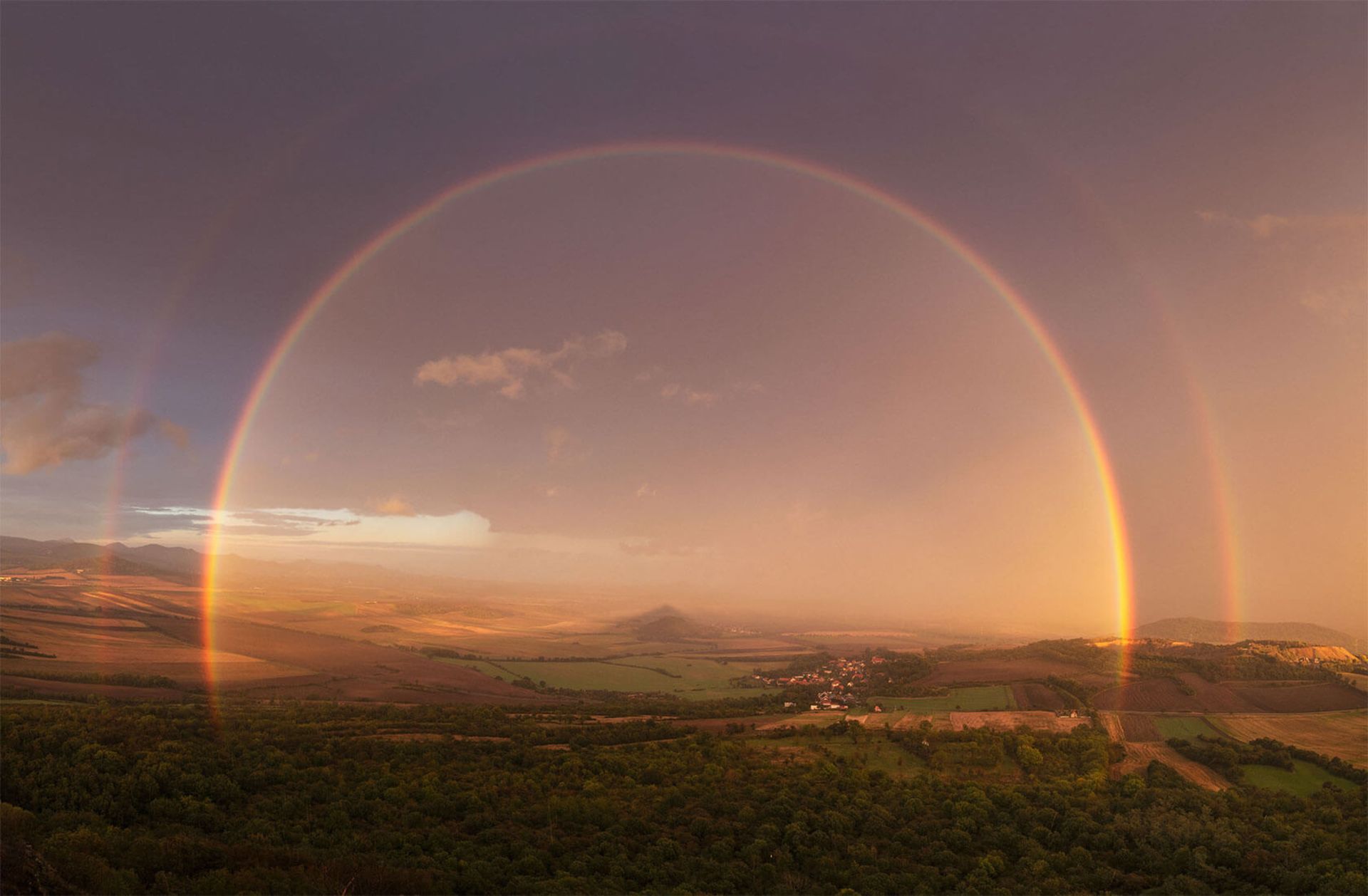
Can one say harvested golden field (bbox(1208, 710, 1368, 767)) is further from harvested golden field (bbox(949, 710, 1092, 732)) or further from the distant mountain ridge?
the distant mountain ridge

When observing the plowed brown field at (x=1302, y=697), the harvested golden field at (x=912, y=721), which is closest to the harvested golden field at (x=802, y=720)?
the harvested golden field at (x=912, y=721)

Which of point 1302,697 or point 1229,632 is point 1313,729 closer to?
point 1302,697

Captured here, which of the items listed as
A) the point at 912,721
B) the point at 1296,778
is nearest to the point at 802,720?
the point at 912,721

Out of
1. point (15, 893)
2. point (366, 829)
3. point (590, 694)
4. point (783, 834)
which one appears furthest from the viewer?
point (590, 694)

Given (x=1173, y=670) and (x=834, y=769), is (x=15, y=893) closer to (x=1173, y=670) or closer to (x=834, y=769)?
(x=834, y=769)

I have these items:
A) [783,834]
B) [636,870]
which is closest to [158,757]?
[636,870]
